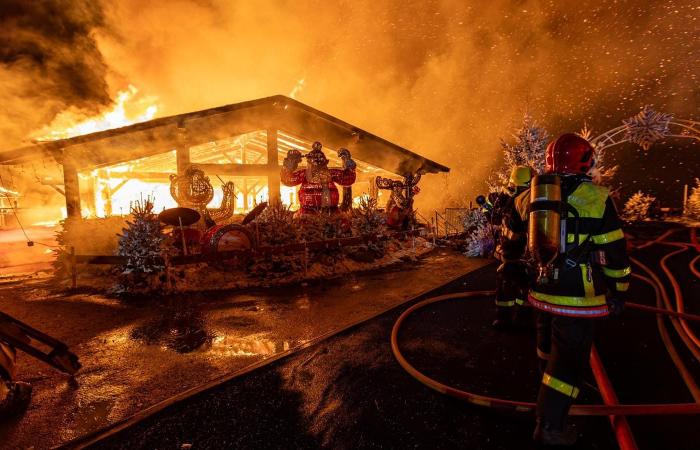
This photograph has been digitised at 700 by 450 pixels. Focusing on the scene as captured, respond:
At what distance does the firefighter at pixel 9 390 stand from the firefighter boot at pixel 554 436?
14.5 feet

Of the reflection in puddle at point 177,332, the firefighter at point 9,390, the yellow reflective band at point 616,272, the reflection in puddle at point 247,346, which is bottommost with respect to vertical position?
the reflection in puddle at point 247,346

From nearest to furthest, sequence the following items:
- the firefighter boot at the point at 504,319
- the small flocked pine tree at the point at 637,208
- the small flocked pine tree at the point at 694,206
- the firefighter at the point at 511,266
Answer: the firefighter at the point at 511,266, the firefighter boot at the point at 504,319, the small flocked pine tree at the point at 694,206, the small flocked pine tree at the point at 637,208

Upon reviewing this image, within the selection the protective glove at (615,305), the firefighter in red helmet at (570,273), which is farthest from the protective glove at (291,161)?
the protective glove at (615,305)

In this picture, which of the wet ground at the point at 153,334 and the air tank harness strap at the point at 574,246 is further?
the wet ground at the point at 153,334

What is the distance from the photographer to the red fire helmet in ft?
8.36

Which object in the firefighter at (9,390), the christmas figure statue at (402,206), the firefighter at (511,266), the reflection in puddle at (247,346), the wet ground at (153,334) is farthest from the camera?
the christmas figure statue at (402,206)

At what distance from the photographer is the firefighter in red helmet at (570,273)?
2281mm

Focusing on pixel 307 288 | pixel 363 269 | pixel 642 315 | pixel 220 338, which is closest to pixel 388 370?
pixel 220 338

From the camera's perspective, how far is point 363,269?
9086 mm

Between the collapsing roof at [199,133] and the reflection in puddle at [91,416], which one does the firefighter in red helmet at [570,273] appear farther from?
the collapsing roof at [199,133]

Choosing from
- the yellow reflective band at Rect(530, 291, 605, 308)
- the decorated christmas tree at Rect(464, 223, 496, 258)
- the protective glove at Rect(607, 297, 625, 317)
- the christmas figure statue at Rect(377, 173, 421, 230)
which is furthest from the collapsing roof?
the protective glove at Rect(607, 297, 625, 317)

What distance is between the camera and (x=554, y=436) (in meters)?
2.26

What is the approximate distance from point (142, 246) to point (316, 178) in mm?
4642

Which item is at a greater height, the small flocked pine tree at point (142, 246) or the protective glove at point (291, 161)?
the protective glove at point (291, 161)
